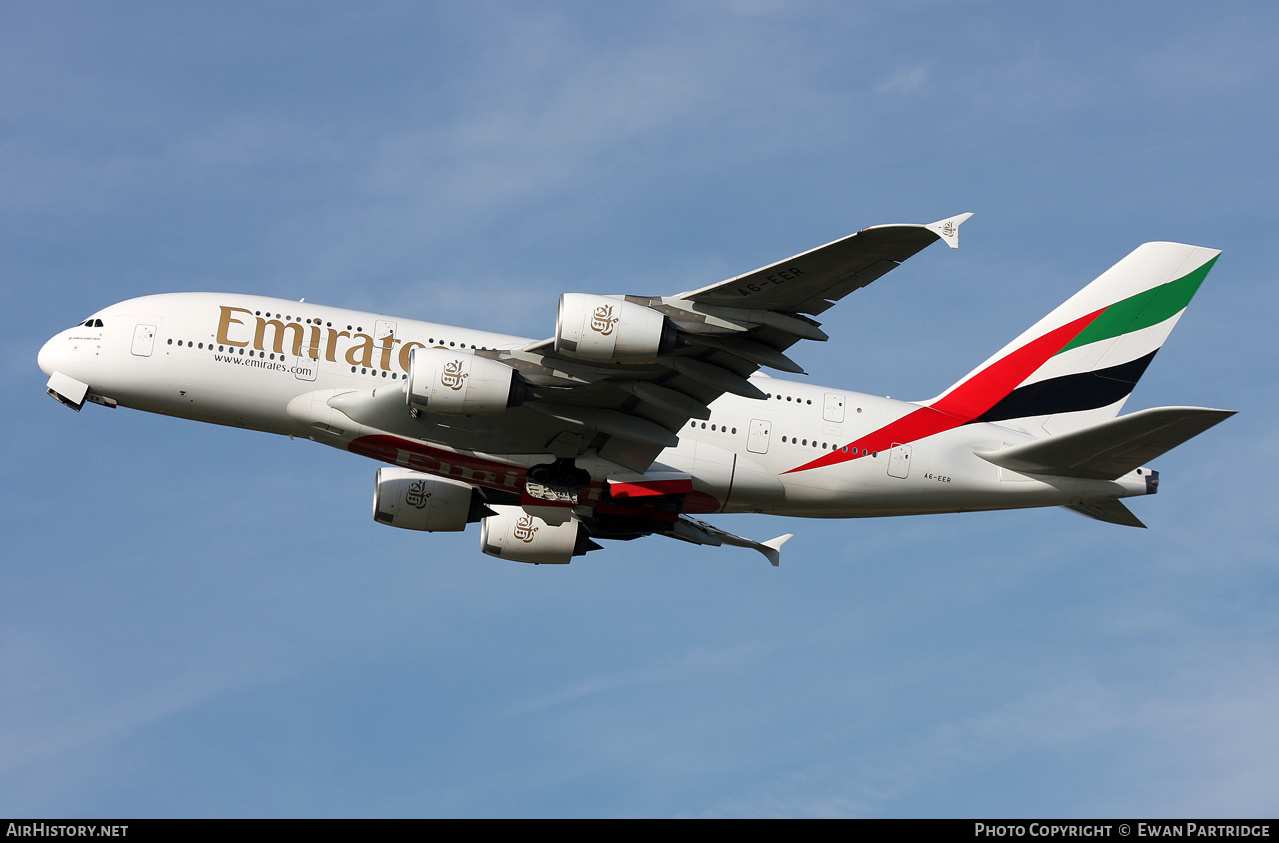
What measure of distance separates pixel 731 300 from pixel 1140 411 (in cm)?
975

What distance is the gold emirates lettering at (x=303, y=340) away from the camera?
29.7 m

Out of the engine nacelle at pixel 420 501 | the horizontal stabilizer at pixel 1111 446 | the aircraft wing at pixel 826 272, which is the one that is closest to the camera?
the aircraft wing at pixel 826 272

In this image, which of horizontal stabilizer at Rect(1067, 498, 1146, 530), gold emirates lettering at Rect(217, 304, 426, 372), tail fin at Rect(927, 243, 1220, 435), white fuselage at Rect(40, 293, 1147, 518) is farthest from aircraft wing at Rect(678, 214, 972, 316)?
horizontal stabilizer at Rect(1067, 498, 1146, 530)

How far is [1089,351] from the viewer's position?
113 ft

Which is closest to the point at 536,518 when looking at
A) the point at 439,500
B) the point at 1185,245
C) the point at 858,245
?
the point at 439,500

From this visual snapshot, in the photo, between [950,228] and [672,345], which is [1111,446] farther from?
[672,345]

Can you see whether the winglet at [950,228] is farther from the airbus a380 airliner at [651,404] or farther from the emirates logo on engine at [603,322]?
the emirates logo on engine at [603,322]

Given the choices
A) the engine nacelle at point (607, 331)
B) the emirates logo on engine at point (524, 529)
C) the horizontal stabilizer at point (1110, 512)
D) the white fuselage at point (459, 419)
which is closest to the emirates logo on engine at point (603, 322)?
the engine nacelle at point (607, 331)

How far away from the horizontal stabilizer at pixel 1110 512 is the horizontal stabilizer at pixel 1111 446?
3.56ft

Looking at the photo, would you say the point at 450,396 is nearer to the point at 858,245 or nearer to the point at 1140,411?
the point at 858,245

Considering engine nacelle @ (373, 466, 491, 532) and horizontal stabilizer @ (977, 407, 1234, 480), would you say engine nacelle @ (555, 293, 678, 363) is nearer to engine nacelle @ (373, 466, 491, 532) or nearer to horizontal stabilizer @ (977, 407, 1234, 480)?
engine nacelle @ (373, 466, 491, 532)

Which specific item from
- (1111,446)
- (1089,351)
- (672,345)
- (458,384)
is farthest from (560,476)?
(1089,351)

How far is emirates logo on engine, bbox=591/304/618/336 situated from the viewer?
24.6m

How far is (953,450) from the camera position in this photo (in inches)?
1259
